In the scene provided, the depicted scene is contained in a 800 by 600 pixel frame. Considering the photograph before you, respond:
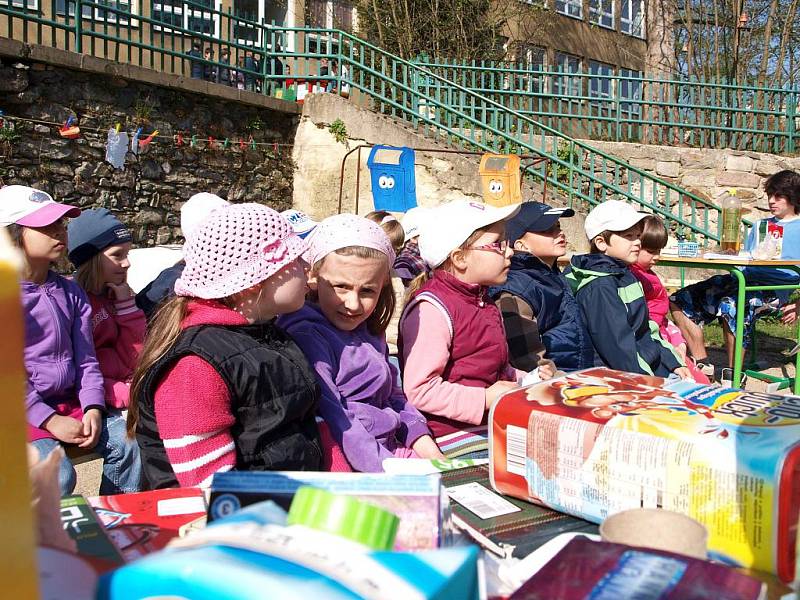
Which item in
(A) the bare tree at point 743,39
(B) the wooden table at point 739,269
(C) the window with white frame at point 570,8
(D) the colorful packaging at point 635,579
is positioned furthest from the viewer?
(C) the window with white frame at point 570,8

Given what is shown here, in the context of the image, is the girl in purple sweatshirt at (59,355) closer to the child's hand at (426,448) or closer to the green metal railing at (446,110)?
the child's hand at (426,448)

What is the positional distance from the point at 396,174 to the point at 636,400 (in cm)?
676

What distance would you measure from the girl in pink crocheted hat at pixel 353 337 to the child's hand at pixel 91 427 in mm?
1007

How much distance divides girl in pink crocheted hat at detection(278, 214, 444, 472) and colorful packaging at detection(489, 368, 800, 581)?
2.74 ft

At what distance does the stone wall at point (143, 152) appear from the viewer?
25.3 feet

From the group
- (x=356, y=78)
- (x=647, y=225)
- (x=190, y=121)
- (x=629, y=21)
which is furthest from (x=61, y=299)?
(x=629, y=21)

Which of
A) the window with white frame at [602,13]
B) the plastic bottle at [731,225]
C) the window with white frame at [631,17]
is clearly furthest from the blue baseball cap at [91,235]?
the window with white frame at [631,17]

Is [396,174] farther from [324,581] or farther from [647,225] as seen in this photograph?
[324,581]

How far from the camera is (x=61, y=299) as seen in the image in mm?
3055

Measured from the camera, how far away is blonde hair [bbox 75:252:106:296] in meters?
3.51

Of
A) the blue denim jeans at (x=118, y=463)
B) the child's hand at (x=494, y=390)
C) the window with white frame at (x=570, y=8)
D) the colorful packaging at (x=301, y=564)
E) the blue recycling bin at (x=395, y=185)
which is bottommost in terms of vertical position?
the blue denim jeans at (x=118, y=463)

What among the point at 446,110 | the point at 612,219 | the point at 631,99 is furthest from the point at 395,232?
A: the point at 631,99

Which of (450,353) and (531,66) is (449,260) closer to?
(450,353)

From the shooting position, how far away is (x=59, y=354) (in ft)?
9.82
